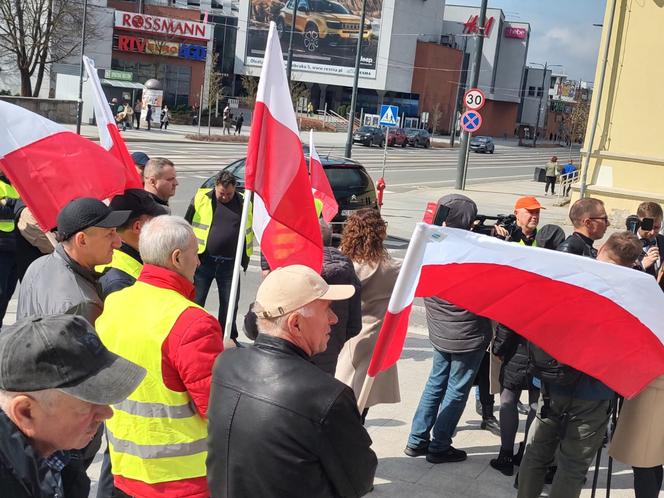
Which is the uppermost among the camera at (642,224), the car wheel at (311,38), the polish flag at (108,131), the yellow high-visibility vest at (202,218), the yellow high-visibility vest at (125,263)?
the car wheel at (311,38)

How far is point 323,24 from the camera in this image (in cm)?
7225

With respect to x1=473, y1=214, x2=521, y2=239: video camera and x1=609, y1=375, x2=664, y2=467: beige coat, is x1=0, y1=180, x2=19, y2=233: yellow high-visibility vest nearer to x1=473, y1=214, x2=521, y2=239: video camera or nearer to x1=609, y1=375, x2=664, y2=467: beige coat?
x1=473, y1=214, x2=521, y2=239: video camera

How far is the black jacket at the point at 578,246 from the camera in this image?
5.18m

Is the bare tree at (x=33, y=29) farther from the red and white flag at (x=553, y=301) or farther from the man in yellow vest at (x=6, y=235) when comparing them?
the red and white flag at (x=553, y=301)

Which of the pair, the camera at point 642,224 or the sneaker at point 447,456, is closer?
the sneaker at point 447,456

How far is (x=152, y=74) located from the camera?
59.3 metres

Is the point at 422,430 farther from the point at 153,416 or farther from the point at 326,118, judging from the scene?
the point at 326,118

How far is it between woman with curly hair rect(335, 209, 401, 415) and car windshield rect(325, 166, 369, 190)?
8.11m

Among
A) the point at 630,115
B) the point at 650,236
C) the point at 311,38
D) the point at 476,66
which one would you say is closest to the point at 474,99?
the point at 476,66

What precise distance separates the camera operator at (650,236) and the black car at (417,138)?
5166cm

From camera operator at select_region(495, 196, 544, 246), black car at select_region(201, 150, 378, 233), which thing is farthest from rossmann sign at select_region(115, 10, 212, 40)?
camera operator at select_region(495, 196, 544, 246)

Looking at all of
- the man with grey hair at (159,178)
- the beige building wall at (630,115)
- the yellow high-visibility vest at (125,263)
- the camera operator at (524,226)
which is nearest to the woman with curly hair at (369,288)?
the camera operator at (524,226)

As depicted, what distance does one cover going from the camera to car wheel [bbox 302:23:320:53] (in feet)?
239

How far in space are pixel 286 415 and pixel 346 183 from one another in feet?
36.0
